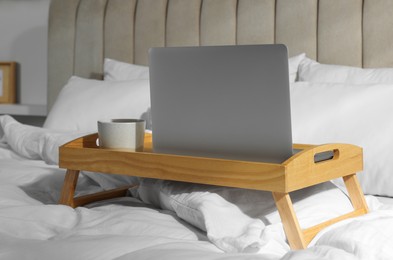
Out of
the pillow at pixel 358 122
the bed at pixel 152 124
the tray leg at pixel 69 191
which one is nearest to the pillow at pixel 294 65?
the bed at pixel 152 124

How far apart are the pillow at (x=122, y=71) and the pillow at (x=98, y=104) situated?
0.47 ft

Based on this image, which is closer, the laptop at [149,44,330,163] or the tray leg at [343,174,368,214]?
the laptop at [149,44,330,163]

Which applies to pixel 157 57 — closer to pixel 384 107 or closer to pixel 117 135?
pixel 117 135

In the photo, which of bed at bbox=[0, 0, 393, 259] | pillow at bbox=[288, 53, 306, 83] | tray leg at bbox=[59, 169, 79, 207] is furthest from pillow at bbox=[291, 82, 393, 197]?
tray leg at bbox=[59, 169, 79, 207]

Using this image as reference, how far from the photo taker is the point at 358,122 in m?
1.81

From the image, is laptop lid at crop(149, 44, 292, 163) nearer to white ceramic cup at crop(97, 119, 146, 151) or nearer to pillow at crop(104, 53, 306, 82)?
white ceramic cup at crop(97, 119, 146, 151)

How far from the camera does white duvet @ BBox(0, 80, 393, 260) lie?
111cm

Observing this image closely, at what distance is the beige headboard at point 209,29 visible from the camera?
7.70ft

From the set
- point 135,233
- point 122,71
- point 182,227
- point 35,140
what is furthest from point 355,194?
point 122,71

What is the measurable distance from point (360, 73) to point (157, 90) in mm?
927

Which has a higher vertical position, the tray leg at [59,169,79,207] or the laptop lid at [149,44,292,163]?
the laptop lid at [149,44,292,163]

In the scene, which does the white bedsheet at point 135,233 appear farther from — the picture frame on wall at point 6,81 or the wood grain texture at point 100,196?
the picture frame on wall at point 6,81

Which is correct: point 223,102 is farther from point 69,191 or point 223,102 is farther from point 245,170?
point 69,191

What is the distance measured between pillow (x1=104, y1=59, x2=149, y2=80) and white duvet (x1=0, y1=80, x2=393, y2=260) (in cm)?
106
